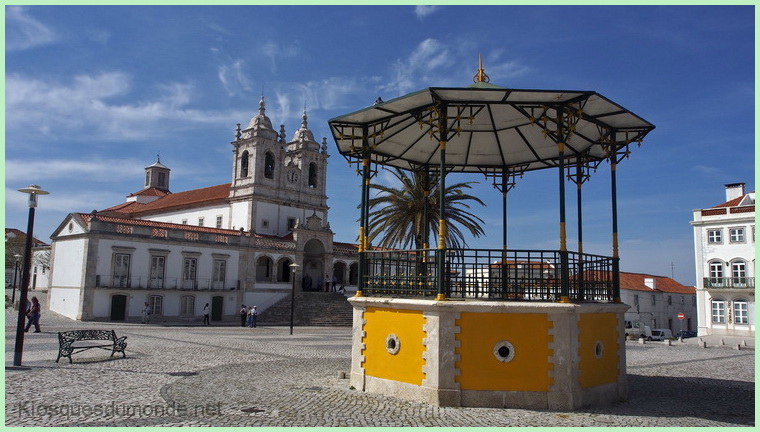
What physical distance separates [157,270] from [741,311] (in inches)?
1565

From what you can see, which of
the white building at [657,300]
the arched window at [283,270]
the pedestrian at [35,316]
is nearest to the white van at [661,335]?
the white building at [657,300]

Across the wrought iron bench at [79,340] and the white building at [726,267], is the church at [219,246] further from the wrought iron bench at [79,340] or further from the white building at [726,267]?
the white building at [726,267]

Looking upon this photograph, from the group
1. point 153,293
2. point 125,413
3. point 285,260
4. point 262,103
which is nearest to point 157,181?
point 262,103

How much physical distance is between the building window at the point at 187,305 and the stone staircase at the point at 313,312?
15.7ft

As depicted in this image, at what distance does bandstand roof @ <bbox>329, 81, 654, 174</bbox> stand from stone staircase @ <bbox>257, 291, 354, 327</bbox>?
2795 cm

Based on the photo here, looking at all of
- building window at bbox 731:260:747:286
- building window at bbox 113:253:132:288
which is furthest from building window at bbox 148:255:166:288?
building window at bbox 731:260:747:286

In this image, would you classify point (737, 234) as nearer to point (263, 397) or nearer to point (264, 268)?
point (264, 268)

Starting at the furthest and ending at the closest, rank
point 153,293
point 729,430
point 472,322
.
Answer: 1. point 153,293
2. point 472,322
3. point 729,430

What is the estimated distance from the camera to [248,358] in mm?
17719

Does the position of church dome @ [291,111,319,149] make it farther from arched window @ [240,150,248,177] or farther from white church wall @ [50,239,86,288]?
white church wall @ [50,239,86,288]

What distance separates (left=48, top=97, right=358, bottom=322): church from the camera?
37531 mm

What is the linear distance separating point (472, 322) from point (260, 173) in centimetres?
4652

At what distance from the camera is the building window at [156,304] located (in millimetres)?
39188

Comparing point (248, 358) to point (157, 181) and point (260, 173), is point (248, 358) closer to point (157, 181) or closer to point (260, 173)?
point (260, 173)
